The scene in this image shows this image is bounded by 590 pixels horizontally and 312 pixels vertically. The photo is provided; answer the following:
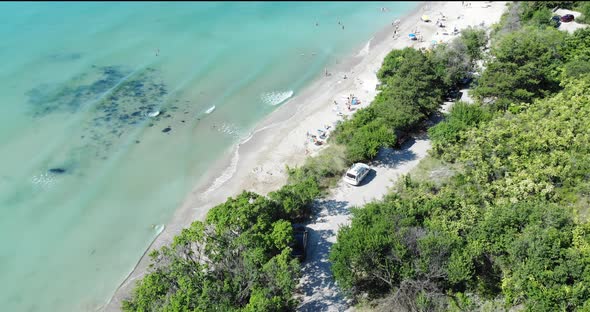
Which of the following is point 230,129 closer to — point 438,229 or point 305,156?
point 305,156

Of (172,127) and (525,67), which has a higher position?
(525,67)

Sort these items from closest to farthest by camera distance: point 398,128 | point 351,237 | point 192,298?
point 192,298
point 351,237
point 398,128

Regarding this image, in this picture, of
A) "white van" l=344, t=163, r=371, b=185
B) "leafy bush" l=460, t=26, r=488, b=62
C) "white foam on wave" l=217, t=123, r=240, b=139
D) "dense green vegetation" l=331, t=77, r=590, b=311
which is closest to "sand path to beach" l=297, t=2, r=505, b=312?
"white van" l=344, t=163, r=371, b=185

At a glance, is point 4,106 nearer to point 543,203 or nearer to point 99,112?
point 99,112

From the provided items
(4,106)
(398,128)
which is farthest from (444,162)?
(4,106)

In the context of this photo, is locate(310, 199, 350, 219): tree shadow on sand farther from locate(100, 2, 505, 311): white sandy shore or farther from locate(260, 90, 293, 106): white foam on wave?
locate(260, 90, 293, 106): white foam on wave

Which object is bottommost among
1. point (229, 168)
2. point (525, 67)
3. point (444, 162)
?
point (229, 168)

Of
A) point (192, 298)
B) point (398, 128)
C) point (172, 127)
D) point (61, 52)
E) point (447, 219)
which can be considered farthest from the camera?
point (61, 52)
